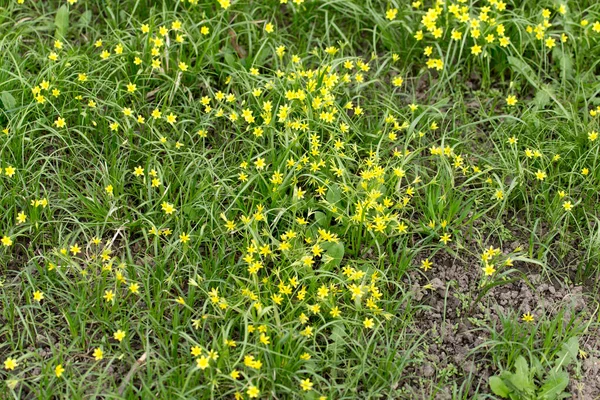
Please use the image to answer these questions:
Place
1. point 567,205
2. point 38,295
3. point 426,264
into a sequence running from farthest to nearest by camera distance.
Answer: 1. point 567,205
2. point 426,264
3. point 38,295

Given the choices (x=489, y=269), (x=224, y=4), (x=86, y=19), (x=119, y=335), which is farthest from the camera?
(x=86, y=19)

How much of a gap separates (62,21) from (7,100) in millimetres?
684

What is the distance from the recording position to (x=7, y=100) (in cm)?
404

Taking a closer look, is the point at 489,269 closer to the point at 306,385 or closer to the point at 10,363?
the point at 306,385

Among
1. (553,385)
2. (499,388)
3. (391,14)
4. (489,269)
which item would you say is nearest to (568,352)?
(553,385)

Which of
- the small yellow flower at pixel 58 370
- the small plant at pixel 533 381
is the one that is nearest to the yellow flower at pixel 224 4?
the small yellow flower at pixel 58 370

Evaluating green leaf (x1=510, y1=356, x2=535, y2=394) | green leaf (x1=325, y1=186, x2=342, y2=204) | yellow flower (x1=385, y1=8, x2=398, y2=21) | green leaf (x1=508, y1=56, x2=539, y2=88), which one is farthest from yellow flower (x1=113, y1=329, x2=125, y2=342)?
green leaf (x1=508, y1=56, x2=539, y2=88)

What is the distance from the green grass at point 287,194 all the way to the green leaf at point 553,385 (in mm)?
123

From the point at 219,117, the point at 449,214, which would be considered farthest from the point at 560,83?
the point at 219,117

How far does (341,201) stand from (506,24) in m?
1.50

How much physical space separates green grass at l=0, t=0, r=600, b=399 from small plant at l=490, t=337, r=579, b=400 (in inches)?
2.8

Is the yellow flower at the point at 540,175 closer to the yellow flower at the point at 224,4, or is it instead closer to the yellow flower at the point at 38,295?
the yellow flower at the point at 224,4

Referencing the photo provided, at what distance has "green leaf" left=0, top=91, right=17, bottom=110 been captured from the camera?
4.04 meters

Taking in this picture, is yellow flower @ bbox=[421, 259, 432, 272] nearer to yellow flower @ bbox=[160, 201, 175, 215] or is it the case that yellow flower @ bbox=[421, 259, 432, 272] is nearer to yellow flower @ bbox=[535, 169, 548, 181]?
yellow flower @ bbox=[535, 169, 548, 181]
